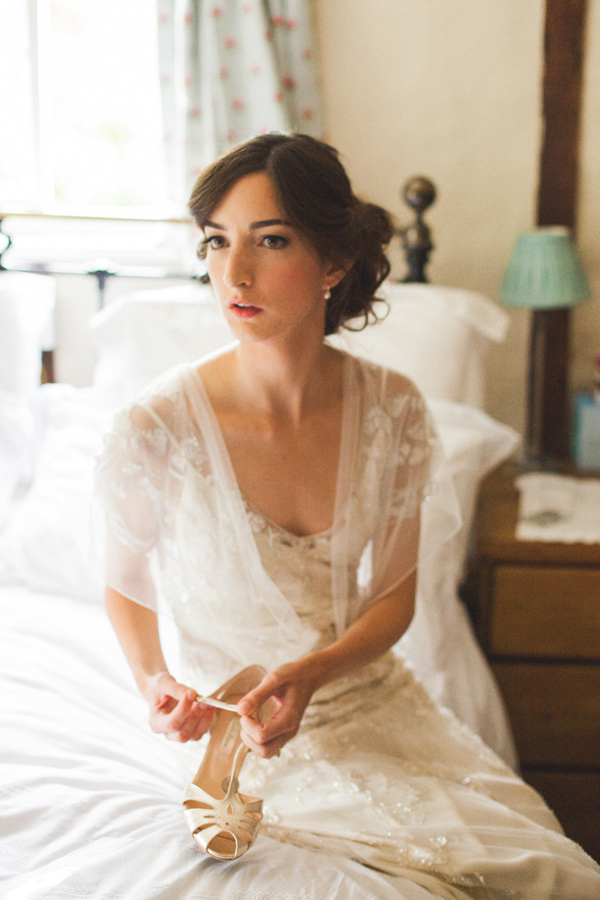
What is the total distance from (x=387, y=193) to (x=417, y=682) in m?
1.57

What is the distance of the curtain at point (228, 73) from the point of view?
2.25 m

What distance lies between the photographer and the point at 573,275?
226cm

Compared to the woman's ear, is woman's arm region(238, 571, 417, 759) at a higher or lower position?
lower

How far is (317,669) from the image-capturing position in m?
1.17

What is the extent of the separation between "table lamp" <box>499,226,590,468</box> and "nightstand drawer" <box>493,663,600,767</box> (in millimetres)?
675

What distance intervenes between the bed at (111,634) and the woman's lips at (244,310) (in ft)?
1.13

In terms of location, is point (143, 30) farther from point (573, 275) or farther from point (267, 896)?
point (267, 896)

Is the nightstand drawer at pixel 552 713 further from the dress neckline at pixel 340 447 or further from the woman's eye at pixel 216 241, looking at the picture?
the woman's eye at pixel 216 241

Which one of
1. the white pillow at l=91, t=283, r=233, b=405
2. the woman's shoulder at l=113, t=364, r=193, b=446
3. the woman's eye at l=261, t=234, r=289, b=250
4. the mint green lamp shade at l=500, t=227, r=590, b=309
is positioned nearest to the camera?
the woman's eye at l=261, t=234, r=289, b=250

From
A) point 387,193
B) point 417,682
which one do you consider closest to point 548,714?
point 417,682

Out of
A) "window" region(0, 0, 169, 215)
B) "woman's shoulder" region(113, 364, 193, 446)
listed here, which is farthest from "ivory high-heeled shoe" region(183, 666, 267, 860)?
"window" region(0, 0, 169, 215)

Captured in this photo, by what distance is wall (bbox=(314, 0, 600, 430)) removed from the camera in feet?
7.79

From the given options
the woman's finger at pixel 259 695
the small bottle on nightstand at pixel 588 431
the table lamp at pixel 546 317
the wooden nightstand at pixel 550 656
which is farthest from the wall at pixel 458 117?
the woman's finger at pixel 259 695

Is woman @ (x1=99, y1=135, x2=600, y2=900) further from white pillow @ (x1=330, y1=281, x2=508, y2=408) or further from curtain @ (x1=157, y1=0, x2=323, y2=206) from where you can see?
curtain @ (x1=157, y1=0, x2=323, y2=206)
